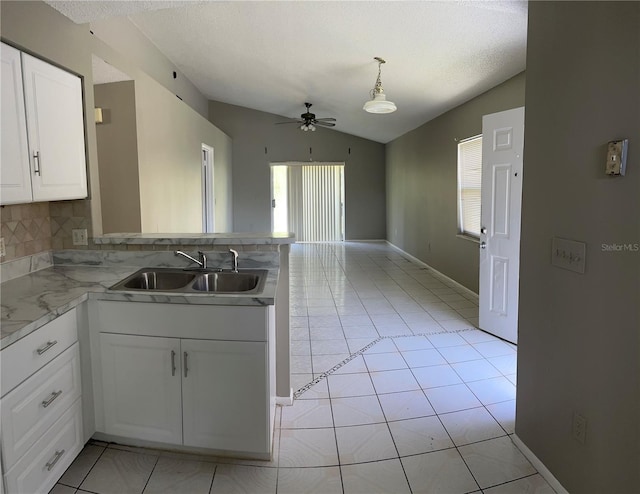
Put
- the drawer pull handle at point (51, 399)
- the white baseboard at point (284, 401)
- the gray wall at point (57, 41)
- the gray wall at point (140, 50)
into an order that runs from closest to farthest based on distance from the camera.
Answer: the drawer pull handle at point (51, 399) < the gray wall at point (57, 41) < the white baseboard at point (284, 401) < the gray wall at point (140, 50)


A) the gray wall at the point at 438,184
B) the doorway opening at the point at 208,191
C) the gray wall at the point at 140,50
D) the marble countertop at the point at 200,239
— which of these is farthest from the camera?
the doorway opening at the point at 208,191

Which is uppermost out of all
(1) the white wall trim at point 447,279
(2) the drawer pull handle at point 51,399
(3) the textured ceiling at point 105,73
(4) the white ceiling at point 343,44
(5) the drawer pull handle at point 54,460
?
(4) the white ceiling at point 343,44

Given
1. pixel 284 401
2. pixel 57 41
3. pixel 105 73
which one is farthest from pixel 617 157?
pixel 105 73

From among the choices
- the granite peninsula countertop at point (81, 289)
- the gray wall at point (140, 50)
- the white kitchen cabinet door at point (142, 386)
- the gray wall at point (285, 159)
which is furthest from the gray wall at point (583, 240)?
the gray wall at point (285, 159)

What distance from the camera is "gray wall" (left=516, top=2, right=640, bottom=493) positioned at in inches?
54.0

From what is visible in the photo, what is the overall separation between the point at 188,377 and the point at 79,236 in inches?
48.5

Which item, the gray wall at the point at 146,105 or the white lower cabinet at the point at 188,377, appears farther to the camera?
the gray wall at the point at 146,105

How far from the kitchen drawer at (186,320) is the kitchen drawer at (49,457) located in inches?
A: 16.8

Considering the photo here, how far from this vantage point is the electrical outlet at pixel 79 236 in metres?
2.46

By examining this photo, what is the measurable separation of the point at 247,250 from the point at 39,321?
104 cm

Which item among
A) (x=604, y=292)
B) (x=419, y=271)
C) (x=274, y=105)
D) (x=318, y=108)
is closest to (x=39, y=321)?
(x=604, y=292)

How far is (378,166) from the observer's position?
9672mm

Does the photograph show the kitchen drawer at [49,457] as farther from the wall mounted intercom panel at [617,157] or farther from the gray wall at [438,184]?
the gray wall at [438,184]

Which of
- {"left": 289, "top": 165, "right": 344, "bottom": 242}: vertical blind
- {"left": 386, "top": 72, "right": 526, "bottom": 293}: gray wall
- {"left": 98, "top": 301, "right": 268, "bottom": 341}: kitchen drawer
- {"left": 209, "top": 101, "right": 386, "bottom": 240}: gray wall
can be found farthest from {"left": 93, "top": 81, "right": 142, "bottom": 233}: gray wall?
{"left": 289, "top": 165, "right": 344, "bottom": 242}: vertical blind
